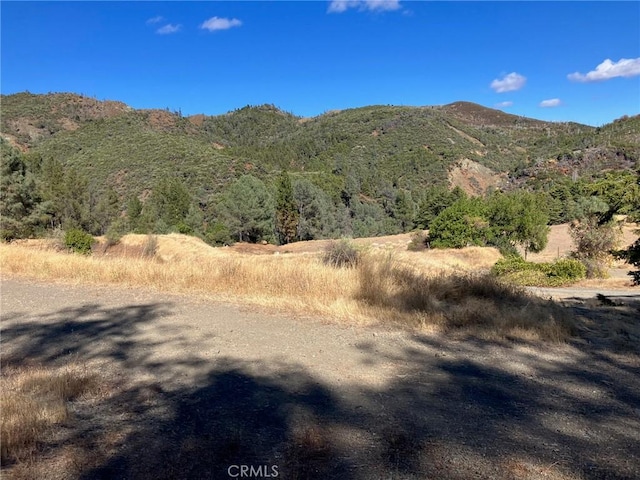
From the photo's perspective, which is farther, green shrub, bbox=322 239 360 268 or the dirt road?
green shrub, bbox=322 239 360 268

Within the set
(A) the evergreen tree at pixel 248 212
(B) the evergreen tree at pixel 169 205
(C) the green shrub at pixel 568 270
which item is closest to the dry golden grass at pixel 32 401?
(C) the green shrub at pixel 568 270

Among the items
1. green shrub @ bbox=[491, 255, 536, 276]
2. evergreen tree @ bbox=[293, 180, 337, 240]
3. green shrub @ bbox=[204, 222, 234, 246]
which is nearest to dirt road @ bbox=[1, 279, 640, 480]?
green shrub @ bbox=[491, 255, 536, 276]

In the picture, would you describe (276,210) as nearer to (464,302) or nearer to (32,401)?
(464,302)

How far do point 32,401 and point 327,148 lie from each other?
110 meters

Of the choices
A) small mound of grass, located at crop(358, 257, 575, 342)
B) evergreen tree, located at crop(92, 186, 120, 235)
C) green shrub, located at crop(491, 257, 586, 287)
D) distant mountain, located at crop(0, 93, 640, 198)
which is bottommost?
green shrub, located at crop(491, 257, 586, 287)

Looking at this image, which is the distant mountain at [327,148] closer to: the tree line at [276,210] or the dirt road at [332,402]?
the tree line at [276,210]

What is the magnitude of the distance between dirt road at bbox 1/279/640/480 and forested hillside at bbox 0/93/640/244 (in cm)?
751

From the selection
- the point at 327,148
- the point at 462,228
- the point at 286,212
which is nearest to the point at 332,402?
the point at 462,228

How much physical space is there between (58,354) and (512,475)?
412 centimetres

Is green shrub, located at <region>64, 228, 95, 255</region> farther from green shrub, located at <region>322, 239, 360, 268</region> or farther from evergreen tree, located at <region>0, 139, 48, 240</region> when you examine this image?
green shrub, located at <region>322, 239, 360, 268</region>

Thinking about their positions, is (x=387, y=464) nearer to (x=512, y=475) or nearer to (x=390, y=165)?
(x=512, y=475)

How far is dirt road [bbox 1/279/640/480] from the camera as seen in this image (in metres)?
2.28

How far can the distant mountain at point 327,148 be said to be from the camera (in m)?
73.6

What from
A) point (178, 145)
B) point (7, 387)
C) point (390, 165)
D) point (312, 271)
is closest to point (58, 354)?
point (7, 387)
